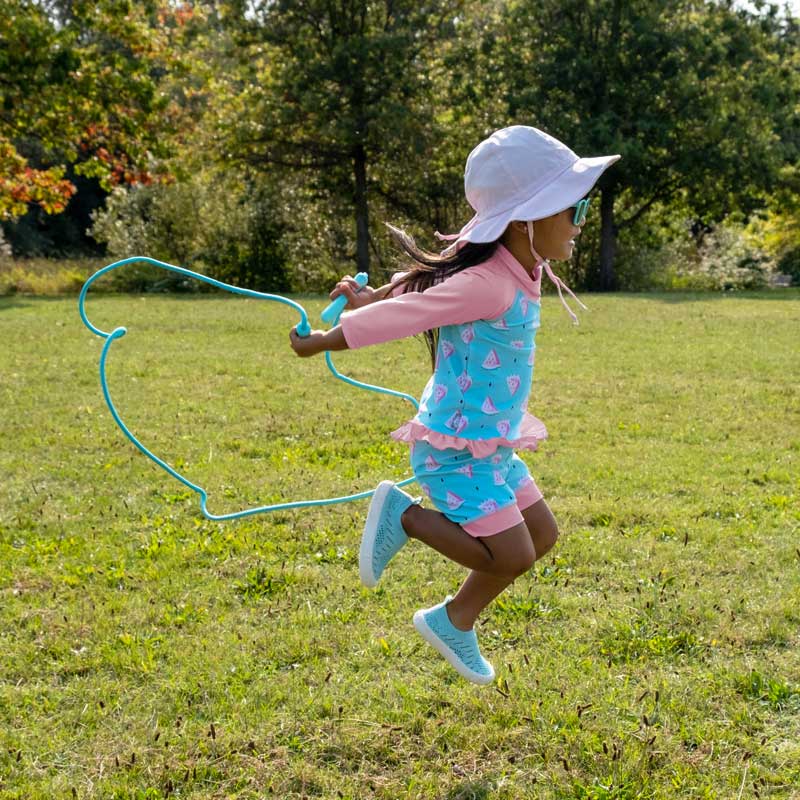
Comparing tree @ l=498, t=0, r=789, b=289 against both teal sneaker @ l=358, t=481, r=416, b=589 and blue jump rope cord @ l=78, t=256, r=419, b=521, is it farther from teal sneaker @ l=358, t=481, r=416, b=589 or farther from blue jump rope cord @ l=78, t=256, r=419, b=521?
teal sneaker @ l=358, t=481, r=416, b=589

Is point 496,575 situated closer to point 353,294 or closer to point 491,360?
point 491,360

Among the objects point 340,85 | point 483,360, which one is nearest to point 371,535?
point 483,360

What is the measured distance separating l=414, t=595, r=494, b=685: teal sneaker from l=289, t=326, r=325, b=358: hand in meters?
1.06

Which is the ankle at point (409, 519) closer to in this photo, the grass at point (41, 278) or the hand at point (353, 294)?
the hand at point (353, 294)

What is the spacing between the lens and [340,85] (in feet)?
82.0

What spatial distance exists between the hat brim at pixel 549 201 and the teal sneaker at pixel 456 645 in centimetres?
132

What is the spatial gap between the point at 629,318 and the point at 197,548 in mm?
12777

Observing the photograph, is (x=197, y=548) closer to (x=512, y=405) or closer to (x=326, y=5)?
(x=512, y=405)

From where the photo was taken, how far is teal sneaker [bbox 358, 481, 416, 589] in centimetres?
351

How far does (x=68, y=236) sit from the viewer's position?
3838cm

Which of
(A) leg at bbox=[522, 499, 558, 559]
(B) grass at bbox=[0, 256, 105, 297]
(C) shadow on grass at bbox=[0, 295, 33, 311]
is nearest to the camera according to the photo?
(A) leg at bbox=[522, 499, 558, 559]

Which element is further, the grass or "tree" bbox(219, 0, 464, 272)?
"tree" bbox(219, 0, 464, 272)

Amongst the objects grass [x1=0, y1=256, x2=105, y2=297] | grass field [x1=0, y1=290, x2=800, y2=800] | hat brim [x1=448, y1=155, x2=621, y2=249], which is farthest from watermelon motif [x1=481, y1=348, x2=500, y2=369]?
grass [x1=0, y1=256, x2=105, y2=297]

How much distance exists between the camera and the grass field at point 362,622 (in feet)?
10.6
